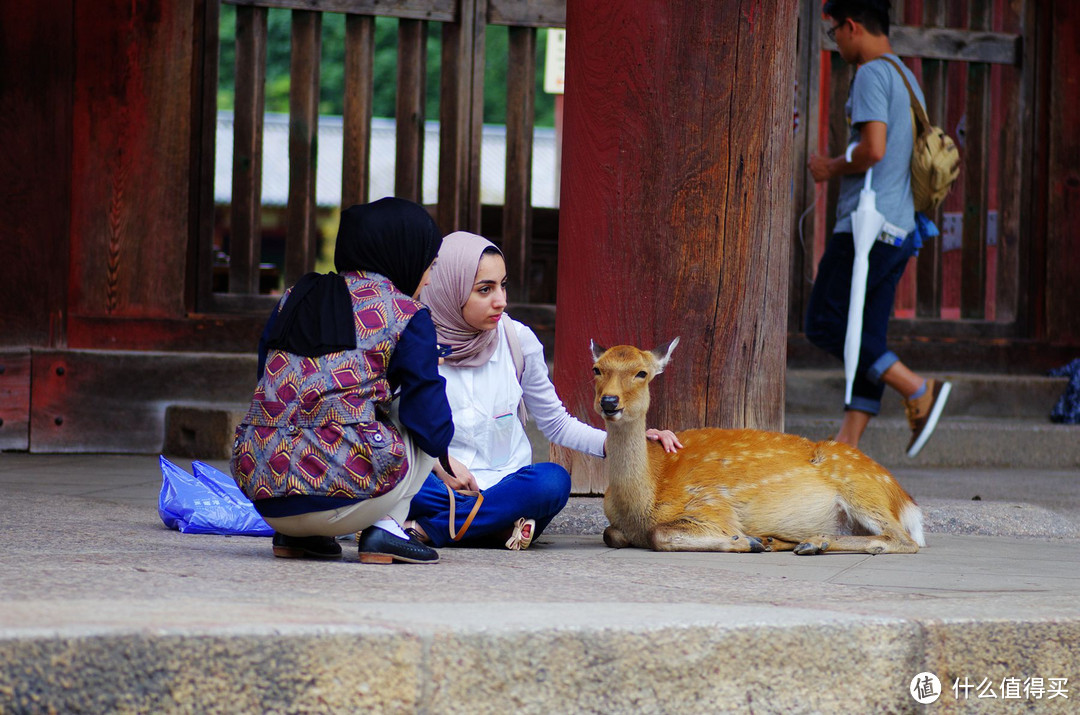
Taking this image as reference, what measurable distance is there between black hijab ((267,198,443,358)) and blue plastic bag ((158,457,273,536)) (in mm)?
1048

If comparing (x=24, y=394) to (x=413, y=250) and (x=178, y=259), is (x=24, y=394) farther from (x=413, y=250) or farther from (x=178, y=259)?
(x=413, y=250)

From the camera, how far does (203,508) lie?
14.2ft

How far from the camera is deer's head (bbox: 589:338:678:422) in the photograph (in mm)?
3902

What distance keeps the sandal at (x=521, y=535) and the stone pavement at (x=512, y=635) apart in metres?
0.40

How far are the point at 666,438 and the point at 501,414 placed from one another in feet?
1.71

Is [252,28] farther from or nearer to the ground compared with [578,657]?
farther from the ground

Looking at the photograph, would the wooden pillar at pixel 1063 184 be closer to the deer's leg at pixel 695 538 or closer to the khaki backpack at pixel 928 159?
the khaki backpack at pixel 928 159

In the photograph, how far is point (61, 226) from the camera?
691 cm

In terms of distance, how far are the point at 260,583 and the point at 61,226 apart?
4.47 m

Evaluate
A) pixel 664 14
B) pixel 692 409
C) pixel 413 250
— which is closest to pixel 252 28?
pixel 664 14

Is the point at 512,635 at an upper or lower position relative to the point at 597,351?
lower

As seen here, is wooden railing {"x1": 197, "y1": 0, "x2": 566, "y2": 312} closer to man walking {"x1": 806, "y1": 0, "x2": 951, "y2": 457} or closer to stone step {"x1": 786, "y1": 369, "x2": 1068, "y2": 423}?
stone step {"x1": 786, "y1": 369, "x2": 1068, "y2": 423}

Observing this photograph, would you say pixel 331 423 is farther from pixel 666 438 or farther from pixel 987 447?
pixel 987 447

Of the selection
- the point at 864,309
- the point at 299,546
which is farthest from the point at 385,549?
the point at 864,309
